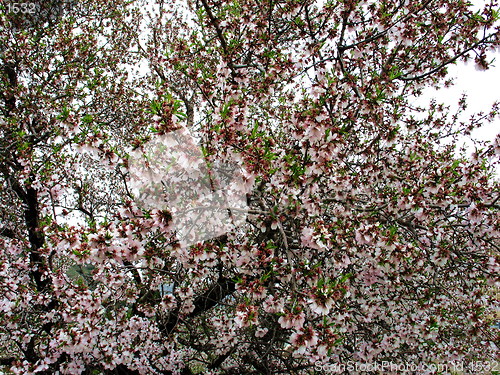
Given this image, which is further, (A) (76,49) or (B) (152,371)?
(A) (76,49)

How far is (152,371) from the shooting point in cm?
462

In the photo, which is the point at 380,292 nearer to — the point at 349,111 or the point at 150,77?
the point at 349,111

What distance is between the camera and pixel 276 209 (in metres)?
2.94

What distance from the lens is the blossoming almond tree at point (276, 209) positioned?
2746mm

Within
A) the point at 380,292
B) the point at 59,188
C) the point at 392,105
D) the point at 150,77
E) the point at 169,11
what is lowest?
the point at 380,292

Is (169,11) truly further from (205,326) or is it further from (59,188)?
(205,326)

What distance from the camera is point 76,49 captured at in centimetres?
575

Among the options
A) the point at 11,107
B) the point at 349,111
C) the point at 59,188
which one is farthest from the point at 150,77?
the point at 349,111

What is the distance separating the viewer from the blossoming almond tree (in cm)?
275

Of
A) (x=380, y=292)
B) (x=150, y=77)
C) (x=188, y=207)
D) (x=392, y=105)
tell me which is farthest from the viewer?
(x=150, y=77)

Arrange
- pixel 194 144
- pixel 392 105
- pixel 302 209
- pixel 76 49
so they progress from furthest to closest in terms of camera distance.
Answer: pixel 76 49 < pixel 392 105 < pixel 302 209 < pixel 194 144

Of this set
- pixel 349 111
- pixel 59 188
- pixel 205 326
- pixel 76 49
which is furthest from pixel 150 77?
pixel 205 326

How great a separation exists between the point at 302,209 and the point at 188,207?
1.18 m

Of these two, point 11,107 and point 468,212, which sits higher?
point 11,107
